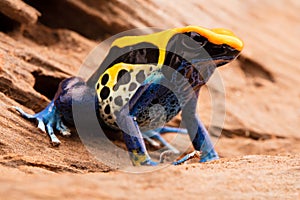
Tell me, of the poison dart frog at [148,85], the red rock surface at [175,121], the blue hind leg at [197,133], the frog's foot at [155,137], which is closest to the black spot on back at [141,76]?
the poison dart frog at [148,85]

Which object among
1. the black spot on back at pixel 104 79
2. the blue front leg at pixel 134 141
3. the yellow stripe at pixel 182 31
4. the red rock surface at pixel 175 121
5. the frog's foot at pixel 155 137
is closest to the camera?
the red rock surface at pixel 175 121

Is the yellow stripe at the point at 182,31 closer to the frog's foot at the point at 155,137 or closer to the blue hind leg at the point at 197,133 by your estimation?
the blue hind leg at the point at 197,133

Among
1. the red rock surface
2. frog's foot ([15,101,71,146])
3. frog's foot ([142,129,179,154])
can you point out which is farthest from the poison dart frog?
frog's foot ([142,129,179,154])

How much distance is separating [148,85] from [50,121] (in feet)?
2.56

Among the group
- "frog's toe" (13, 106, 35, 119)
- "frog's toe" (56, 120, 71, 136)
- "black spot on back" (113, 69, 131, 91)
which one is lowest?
"frog's toe" (56, 120, 71, 136)

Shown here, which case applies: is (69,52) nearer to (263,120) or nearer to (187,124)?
(187,124)

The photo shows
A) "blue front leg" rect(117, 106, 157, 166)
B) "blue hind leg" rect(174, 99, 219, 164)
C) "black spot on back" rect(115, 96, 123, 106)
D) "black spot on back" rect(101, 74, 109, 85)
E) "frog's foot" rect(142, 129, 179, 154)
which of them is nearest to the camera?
"blue front leg" rect(117, 106, 157, 166)

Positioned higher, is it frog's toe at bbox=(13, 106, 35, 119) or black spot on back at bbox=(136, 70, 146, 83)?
black spot on back at bbox=(136, 70, 146, 83)

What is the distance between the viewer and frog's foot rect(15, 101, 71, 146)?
11.2 feet

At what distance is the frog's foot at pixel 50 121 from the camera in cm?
340

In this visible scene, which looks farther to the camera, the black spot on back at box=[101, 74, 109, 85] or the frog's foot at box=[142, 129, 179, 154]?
the frog's foot at box=[142, 129, 179, 154]

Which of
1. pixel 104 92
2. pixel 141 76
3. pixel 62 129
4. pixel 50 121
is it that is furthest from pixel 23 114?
pixel 141 76

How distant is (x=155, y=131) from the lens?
4039mm

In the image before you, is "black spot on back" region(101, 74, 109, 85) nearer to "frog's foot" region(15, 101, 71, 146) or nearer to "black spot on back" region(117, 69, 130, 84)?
"black spot on back" region(117, 69, 130, 84)
